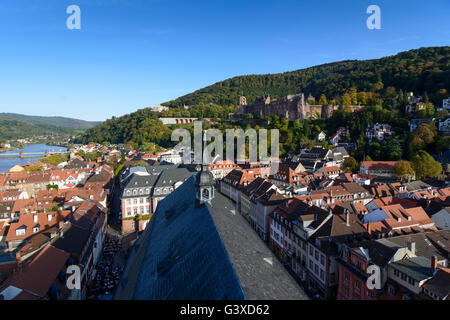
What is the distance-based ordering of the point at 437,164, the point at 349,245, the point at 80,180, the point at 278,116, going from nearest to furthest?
1. the point at 349,245
2. the point at 437,164
3. the point at 80,180
4. the point at 278,116

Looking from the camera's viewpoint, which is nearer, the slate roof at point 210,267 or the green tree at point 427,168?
the slate roof at point 210,267

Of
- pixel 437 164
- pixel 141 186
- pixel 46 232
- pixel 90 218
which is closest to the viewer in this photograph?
pixel 46 232

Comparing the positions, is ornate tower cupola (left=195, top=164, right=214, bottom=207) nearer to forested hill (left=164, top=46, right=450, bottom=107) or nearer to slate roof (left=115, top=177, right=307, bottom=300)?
slate roof (left=115, top=177, right=307, bottom=300)

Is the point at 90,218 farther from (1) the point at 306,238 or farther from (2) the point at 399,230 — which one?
(2) the point at 399,230

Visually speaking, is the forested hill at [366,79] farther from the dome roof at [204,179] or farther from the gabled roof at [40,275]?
the gabled roof at [40,275]

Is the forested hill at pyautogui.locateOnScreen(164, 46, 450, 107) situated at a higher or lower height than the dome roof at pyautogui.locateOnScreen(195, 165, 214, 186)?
higher

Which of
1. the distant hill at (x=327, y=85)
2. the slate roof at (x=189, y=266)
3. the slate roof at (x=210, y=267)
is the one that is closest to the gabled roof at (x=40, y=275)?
the slate roof at (x=189, y=266)

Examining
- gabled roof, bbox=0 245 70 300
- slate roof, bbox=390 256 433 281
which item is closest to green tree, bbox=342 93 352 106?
slate roof, bbox=390 256 433 281

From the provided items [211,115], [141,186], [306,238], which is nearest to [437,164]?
[306,238]

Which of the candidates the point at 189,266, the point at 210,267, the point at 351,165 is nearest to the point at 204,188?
the point at 189,266
